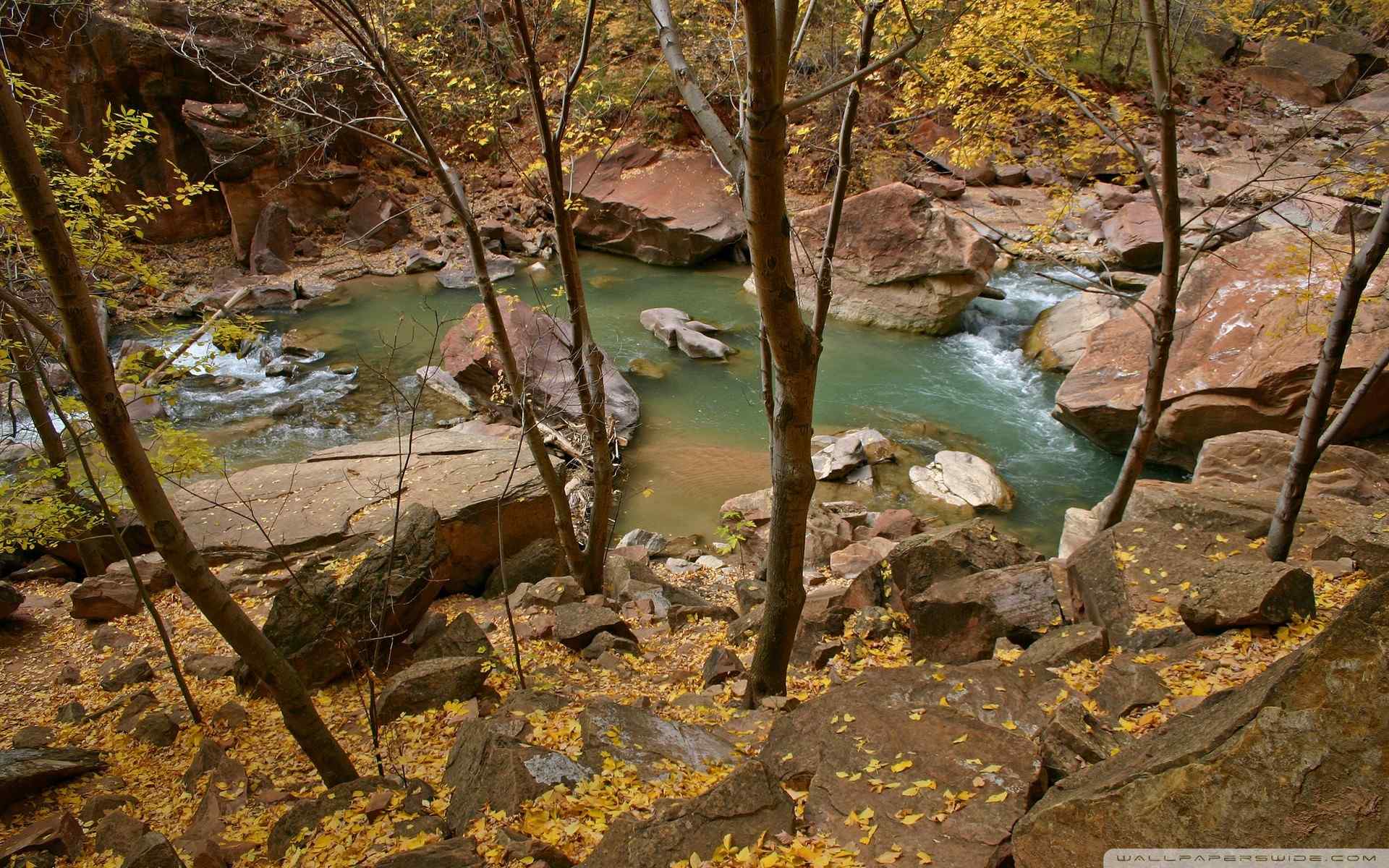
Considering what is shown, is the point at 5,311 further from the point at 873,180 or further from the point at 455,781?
the point at 873,180

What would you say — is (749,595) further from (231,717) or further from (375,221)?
(375,221)

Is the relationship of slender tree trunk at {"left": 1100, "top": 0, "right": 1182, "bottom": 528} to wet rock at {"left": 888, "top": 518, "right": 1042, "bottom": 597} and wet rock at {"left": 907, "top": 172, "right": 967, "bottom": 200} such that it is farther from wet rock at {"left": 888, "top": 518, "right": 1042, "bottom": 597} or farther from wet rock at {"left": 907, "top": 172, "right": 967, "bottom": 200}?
wet rock at {"left": 907, "top": 172, "right": 967, "bottom": 200}

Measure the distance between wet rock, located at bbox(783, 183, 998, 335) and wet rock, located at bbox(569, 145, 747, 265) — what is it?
4.20 meters

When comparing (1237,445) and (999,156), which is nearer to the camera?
(999,156)

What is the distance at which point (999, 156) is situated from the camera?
791cm

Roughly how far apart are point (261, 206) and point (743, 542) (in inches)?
680

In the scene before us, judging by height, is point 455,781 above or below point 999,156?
below

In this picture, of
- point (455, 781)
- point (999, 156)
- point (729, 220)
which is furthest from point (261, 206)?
point (455, 781)

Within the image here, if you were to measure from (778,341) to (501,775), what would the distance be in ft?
8.29

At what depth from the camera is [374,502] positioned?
848 cm

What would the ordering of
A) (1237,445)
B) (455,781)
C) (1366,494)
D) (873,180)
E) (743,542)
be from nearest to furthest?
(455,781), (1366,494), (1237,445), (743,542), (873,180)

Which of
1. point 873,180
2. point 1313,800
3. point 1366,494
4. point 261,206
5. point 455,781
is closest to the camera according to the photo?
point 1313,800

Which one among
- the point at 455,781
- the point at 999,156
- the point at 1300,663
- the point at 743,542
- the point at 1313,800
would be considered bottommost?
the point at 743,542

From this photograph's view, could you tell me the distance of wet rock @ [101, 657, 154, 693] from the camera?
598 cm
